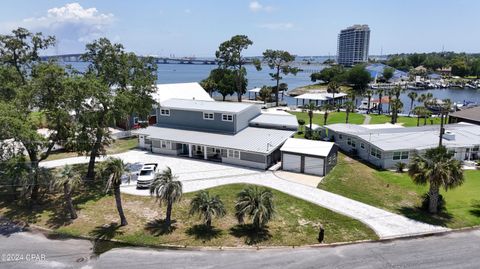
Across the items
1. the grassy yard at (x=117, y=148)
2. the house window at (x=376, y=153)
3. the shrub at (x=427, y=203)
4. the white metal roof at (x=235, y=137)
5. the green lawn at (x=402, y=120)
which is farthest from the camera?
the green lawn at (x=402, y=120)

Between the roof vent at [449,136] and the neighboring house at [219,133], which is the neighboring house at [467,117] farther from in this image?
the neighboring house at [219,133]

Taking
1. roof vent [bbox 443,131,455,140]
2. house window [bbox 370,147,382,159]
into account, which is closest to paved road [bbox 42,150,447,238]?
house window [bbox 370,147,382,159]

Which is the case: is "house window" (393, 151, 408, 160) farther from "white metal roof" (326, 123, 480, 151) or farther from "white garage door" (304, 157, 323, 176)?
"white garage door" (304, 157, 323, 176)

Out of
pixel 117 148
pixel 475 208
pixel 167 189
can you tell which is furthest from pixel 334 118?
pixel 167 189

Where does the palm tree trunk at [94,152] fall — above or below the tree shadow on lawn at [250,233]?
above

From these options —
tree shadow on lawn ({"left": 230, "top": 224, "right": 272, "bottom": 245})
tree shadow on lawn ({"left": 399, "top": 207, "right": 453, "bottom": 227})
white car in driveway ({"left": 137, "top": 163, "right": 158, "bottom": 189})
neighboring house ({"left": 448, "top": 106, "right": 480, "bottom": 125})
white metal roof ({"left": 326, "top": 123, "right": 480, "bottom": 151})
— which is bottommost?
tree shadow on lawn ({"left": 230, "top": 224, "right": 272, "bottom": 245})

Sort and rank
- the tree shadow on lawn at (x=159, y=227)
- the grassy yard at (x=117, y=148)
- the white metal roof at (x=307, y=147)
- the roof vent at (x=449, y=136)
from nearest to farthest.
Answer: the tree shadow on lawn at (x=159, y=227)
the white metal roof at (x=307, y=147)
the roof vent at (x=449, y=136)
the grassy yard at (x=117, y=148)

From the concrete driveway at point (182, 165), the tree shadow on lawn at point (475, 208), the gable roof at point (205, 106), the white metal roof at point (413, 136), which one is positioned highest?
the gable roof at point (205, 106)

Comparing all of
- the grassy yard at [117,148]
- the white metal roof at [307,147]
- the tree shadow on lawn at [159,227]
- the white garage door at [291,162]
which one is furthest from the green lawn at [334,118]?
the tree shadow on lawn at [159,227]
